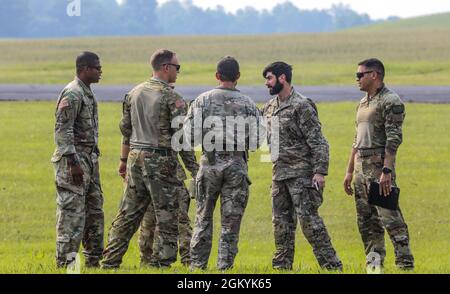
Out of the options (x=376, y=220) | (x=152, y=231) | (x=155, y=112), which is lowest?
(x=152, y=231)

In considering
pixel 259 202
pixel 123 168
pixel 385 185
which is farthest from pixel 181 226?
pixel 259 202

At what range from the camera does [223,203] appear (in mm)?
10570

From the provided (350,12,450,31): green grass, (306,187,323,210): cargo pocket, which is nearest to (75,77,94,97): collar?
→ (306,187,323,210): cargo pocket

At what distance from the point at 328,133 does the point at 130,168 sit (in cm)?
1497

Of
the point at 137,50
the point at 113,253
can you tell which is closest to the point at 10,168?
the point at 113,253

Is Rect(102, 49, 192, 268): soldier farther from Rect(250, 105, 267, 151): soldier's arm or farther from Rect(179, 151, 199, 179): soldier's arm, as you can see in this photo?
Rect(250, 105, 267, 151): soldier's arm

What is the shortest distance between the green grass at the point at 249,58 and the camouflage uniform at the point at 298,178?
31.7 m

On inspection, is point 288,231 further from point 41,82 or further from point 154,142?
point 41,82

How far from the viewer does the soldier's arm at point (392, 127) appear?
10.9 metres

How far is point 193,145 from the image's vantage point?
10.6 metres

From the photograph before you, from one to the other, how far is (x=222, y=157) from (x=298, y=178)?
0.89 m

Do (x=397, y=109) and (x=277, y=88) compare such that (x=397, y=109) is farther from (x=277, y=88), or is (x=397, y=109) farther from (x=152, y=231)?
(x=152, y=231)

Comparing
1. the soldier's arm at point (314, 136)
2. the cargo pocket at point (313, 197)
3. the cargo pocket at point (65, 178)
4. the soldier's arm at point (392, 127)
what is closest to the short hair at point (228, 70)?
the soldier's arm at point (314, 136)

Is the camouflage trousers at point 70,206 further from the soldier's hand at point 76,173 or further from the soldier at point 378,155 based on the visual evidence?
the soldier at point 378,155
